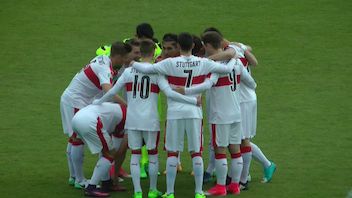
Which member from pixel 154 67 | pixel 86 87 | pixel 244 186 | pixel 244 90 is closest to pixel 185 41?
pixel 154 67

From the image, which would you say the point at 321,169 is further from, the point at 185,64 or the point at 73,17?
the point at 73,17

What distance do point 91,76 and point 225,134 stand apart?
189cm

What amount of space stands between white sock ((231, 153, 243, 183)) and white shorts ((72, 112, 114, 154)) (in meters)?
1.57

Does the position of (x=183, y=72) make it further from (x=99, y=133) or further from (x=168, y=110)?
(x=99, y=133)

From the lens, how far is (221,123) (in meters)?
11.5

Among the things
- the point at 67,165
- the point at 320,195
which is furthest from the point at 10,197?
the point at 320,195

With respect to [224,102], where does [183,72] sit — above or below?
above

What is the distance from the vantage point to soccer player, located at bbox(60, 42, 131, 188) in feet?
38.4

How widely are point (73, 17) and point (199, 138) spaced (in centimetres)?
1052

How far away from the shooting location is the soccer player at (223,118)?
11.5m

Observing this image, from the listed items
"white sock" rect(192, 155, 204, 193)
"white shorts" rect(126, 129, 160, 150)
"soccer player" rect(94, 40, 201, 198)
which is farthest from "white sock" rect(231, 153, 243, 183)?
"white shorts" rect(126, 129, 160, 150)

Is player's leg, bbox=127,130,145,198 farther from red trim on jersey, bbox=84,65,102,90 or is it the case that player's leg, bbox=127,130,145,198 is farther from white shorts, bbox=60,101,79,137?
white shorts, bbox=60,101,79,137

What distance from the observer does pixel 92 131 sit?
11.4 metres

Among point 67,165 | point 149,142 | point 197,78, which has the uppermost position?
point 197,78
